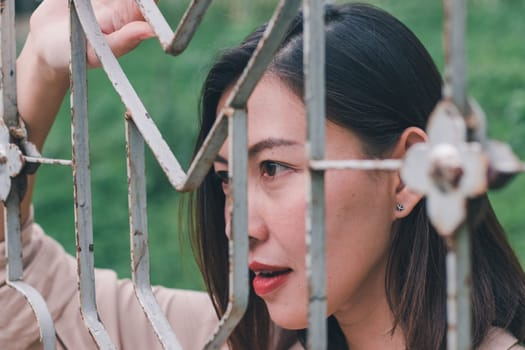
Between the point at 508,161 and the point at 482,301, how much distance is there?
37.9 inches

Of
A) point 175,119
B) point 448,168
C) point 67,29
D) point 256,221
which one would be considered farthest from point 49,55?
point 175,119

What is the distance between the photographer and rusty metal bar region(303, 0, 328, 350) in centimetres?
98

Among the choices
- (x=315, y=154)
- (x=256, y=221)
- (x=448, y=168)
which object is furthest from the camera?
(x=256, y=221)

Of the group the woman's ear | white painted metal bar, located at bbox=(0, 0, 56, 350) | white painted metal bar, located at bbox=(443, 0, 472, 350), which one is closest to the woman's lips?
the woman's ear

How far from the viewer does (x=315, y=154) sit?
99 cm

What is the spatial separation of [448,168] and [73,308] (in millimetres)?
1403

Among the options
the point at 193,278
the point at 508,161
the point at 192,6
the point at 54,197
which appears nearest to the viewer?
the point at 508,161

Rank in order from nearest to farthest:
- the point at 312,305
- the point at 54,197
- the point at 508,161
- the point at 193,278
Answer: the point at 508,161, the point at 312,305, the point at 193,278, the point at 54,197

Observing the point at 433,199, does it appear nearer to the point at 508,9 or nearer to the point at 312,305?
the point at 312,305

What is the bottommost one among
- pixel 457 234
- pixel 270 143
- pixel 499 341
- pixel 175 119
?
pixel 499 341

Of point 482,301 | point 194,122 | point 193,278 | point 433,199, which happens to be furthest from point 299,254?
point 194,122

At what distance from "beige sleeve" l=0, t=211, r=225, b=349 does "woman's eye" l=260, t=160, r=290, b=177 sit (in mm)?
639

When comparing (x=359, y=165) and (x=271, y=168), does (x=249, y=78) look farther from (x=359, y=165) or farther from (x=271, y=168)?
(x=271, y=168)

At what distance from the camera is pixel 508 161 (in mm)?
831
